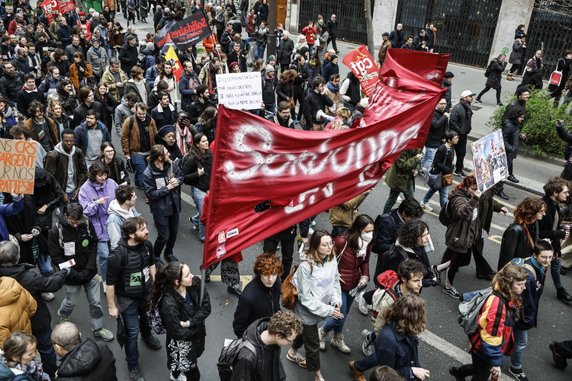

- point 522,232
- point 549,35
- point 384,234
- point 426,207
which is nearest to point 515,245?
point 522,232

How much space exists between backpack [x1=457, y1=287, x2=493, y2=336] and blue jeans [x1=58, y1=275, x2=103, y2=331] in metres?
3.66

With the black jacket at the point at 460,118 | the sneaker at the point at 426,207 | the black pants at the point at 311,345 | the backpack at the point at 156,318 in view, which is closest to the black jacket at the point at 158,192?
the backpack at the point at 156,318

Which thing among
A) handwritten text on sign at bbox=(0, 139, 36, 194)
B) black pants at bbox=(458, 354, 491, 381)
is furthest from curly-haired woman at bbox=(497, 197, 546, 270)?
handwritten text on sign at bbox=(0, 139, 36, 194)

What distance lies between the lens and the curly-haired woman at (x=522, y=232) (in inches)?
225

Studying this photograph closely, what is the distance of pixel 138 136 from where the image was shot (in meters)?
7.98

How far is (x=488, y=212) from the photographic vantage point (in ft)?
21.7

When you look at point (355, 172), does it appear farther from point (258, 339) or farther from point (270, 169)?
point (258, 339)

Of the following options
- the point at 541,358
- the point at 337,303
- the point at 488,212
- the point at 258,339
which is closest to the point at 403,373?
the point at 337,303

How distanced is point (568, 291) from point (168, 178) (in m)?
5.49

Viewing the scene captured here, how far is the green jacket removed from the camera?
24.6 ft

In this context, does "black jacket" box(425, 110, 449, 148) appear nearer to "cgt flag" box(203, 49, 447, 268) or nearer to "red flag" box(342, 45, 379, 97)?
"red flag" box(342, 45, 379, 97)

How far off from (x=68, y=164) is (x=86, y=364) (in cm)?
406

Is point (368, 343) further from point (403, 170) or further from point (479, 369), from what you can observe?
point (403, 170)

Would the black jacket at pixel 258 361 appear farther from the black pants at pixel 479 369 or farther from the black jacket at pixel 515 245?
the black jacket at pixel 515 245
